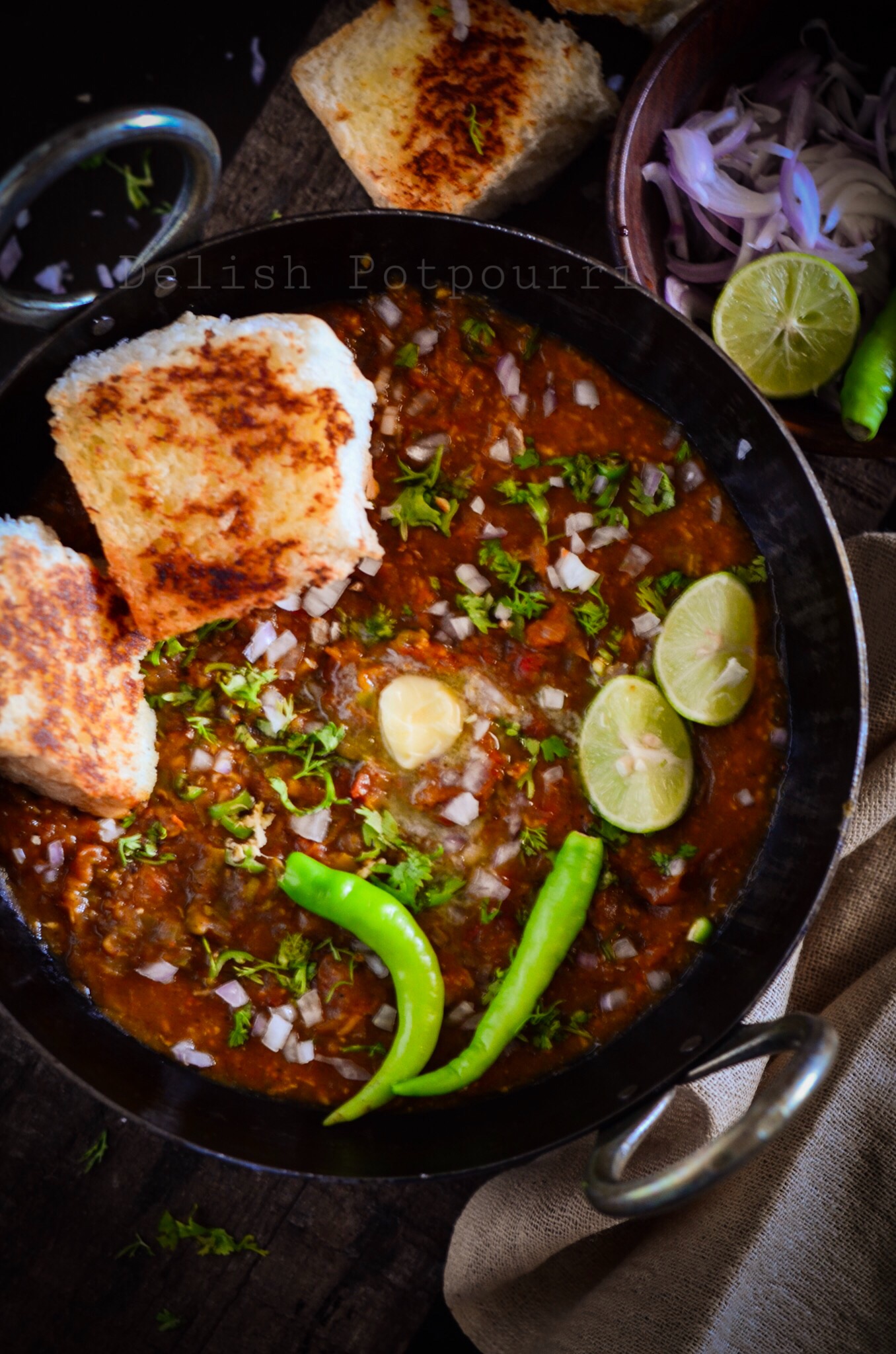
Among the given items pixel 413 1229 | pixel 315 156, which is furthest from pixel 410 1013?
pixel 315 156

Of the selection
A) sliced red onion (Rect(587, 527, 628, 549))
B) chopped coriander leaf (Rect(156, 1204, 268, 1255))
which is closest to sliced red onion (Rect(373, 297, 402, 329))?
sliced red onion (Rect(587, 527, 628, 549))

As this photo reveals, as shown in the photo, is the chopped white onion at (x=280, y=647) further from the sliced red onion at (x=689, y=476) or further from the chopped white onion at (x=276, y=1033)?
the sliced red onion at (x=689, y=476)

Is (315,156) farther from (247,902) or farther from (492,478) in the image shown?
(247,902)

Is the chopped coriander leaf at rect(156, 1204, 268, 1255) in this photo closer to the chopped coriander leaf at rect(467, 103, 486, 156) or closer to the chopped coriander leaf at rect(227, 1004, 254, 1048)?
the chopped coriander leaf at rect(227, 1004, 254, 1048)

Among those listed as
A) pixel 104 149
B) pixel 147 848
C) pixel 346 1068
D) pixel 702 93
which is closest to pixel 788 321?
pixel 702 93

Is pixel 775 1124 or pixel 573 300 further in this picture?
pixel 573 300

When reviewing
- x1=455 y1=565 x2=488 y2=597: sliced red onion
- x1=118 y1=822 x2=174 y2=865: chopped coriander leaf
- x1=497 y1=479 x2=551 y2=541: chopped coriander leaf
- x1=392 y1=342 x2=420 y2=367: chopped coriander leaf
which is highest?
x1=392 y1=342 x2=420 y2=367: chopped coriander leaf
